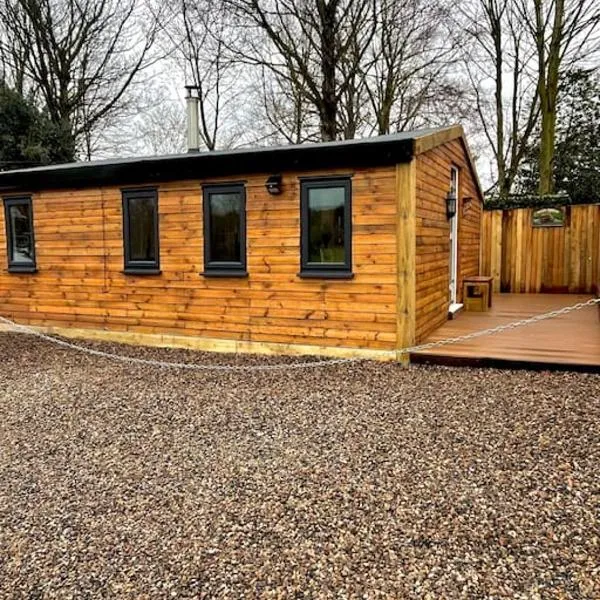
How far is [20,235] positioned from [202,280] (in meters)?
3.28

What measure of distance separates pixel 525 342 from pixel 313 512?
4128 millimetres

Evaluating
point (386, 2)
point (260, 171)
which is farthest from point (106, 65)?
point (260, 171)

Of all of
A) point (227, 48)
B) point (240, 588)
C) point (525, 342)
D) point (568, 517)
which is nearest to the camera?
point (240, 588)

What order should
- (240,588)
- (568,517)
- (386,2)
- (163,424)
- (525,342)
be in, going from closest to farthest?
(240,588) → (568,517) → (163,424) → (525,342) → (386,2)

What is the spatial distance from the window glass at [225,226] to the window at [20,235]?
3096 mm

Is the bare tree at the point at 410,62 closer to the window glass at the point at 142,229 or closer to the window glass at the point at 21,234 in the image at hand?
the window glass at the point at 142,229

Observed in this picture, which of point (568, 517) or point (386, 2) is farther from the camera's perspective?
point (386, 2)

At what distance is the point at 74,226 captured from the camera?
7789mm

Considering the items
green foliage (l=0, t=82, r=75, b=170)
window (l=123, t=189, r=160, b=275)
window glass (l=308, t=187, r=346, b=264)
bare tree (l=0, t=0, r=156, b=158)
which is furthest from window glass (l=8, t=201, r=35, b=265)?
bare tree (l=0, t=0, r=156, b=158)

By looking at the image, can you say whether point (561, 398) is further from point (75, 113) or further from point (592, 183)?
point (75, 113)

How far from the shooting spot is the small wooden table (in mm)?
8656

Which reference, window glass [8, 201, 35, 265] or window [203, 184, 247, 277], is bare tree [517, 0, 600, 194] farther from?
window glass [8, 201, 35, 265]

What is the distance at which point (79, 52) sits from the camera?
57.6 feet

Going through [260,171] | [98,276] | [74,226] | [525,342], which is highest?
[260,171]
